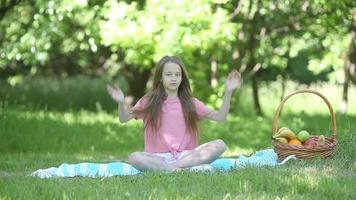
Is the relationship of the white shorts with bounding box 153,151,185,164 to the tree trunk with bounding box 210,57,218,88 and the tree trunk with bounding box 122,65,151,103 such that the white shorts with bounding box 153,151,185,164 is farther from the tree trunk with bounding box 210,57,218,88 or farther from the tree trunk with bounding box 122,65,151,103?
the tree trunk with bounding box 122,65,151,103

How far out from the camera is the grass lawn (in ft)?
15.4

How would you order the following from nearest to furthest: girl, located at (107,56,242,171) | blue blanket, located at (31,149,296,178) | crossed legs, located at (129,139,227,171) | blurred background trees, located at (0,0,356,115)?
blue blanket, located at (31,149,296,178), crossed legs, located at (129,139,227,171), girl, located at (107,56,242,171), blurred background trees, located at (0,0,356,115)

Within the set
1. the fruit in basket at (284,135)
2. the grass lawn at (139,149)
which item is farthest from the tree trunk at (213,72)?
the fruit in basket at (284,135)

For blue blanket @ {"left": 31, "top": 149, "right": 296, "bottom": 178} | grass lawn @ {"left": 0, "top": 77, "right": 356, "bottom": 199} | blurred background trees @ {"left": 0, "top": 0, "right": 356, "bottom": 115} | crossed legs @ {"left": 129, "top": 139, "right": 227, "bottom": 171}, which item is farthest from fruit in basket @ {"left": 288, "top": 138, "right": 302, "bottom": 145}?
blurred background trees @ {"left": 0, "top": 0, "right": 356, "bottom": 115}

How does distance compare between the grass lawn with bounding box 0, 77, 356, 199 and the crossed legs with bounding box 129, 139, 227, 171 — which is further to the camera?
the crossed legs with bounding box 129, 139, 227, 171

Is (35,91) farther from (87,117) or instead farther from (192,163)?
(192,163)

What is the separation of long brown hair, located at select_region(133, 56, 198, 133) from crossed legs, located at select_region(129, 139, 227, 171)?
Result: 39 centimetres

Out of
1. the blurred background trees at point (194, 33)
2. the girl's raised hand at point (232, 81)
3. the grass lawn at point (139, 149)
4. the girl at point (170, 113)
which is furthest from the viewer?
the blurred background trees at point (194, 33)

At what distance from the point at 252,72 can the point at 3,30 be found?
4905 millimetres

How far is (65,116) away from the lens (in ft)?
35.6

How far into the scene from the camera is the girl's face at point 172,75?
6.40 meters

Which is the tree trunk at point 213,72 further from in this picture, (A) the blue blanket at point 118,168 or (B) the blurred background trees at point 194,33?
(A) the blue blanket at point 118,168

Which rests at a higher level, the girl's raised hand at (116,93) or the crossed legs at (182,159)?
the girl's raised hand at (116,93)

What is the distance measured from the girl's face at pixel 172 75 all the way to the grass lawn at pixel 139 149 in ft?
4.26
